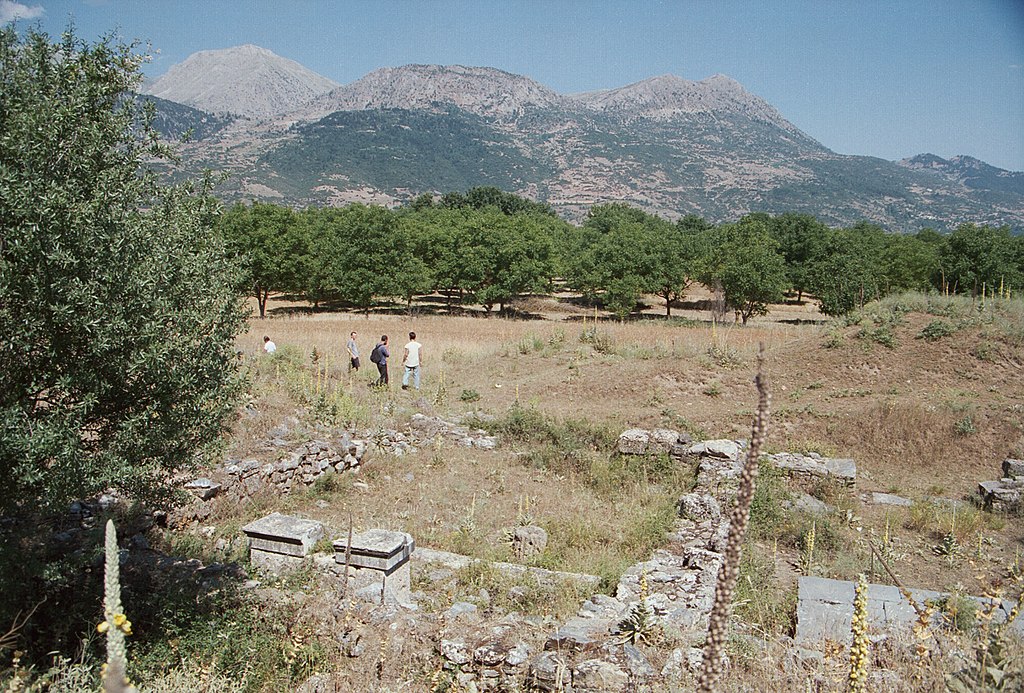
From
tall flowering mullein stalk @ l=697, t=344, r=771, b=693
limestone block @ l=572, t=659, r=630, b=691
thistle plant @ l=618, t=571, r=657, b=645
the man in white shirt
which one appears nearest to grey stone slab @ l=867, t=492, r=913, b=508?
thistle plant @ l=618, t=571, r=657, b=645

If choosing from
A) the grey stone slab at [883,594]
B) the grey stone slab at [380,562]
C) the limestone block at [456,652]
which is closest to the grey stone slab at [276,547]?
the grey stone slab at [380,562]

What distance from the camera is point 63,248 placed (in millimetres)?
5680

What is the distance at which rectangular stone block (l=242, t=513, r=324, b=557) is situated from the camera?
832 cm

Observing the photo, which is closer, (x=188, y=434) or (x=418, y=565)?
(x=188, y=434)

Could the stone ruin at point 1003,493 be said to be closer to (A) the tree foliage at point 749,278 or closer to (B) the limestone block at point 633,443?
(B) the limestone block at point 633,443

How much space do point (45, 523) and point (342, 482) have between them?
4.82 m

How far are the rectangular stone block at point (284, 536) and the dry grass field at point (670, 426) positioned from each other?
49.1 inches

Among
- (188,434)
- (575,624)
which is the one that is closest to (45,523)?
(188,434)

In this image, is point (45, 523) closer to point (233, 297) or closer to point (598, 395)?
point (233, 297)

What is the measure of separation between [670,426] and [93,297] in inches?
532

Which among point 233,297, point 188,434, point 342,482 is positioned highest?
point 233,297

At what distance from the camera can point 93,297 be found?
5648mm

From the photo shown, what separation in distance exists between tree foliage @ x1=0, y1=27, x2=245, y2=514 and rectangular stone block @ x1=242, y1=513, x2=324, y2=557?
1.85 m

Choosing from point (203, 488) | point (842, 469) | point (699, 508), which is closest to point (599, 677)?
point (699, 508)
